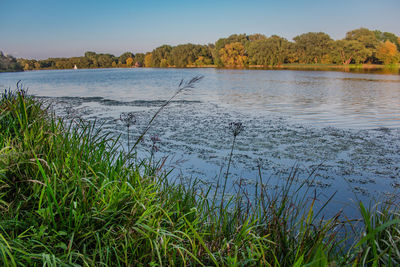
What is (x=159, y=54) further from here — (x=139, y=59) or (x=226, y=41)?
(x=226, y=41)

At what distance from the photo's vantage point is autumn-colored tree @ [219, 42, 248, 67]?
96.7 m

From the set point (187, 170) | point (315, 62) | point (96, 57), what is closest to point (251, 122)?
point (187, 170)

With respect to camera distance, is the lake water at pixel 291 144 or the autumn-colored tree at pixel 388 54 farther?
the autumn-colored tree at pixel 388 54

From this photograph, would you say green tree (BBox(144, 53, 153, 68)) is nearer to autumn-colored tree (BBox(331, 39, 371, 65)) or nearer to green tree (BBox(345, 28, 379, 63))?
autumn-colored tree (BBox(331, 39, 371, 65))

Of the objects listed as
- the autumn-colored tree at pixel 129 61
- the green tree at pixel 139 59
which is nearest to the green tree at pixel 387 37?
the green tree at pixel 139 59

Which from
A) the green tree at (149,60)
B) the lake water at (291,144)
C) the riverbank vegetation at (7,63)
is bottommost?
the lake water at (291,144)

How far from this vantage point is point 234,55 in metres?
97.8

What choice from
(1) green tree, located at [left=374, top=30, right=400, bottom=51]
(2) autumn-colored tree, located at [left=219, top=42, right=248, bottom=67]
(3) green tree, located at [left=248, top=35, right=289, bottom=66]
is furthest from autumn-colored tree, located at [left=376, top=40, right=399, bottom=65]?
(2) autumn-colored tree, located at [left=219, top=42, right=248, bottom=67]

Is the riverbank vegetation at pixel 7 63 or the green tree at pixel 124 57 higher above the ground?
the green tree at pixel 124 57

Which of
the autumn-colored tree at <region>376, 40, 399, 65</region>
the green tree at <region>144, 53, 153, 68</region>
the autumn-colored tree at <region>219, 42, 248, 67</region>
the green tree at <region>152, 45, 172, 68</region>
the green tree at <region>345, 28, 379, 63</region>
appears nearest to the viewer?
the autumn-colored tree at <region>376, 40, 399, 65</region>

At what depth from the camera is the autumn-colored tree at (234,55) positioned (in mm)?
96688

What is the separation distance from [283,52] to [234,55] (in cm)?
1744

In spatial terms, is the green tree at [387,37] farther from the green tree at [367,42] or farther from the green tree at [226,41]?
the green tree at [226,41]

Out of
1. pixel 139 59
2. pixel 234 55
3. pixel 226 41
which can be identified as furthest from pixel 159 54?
pixel 234 55
